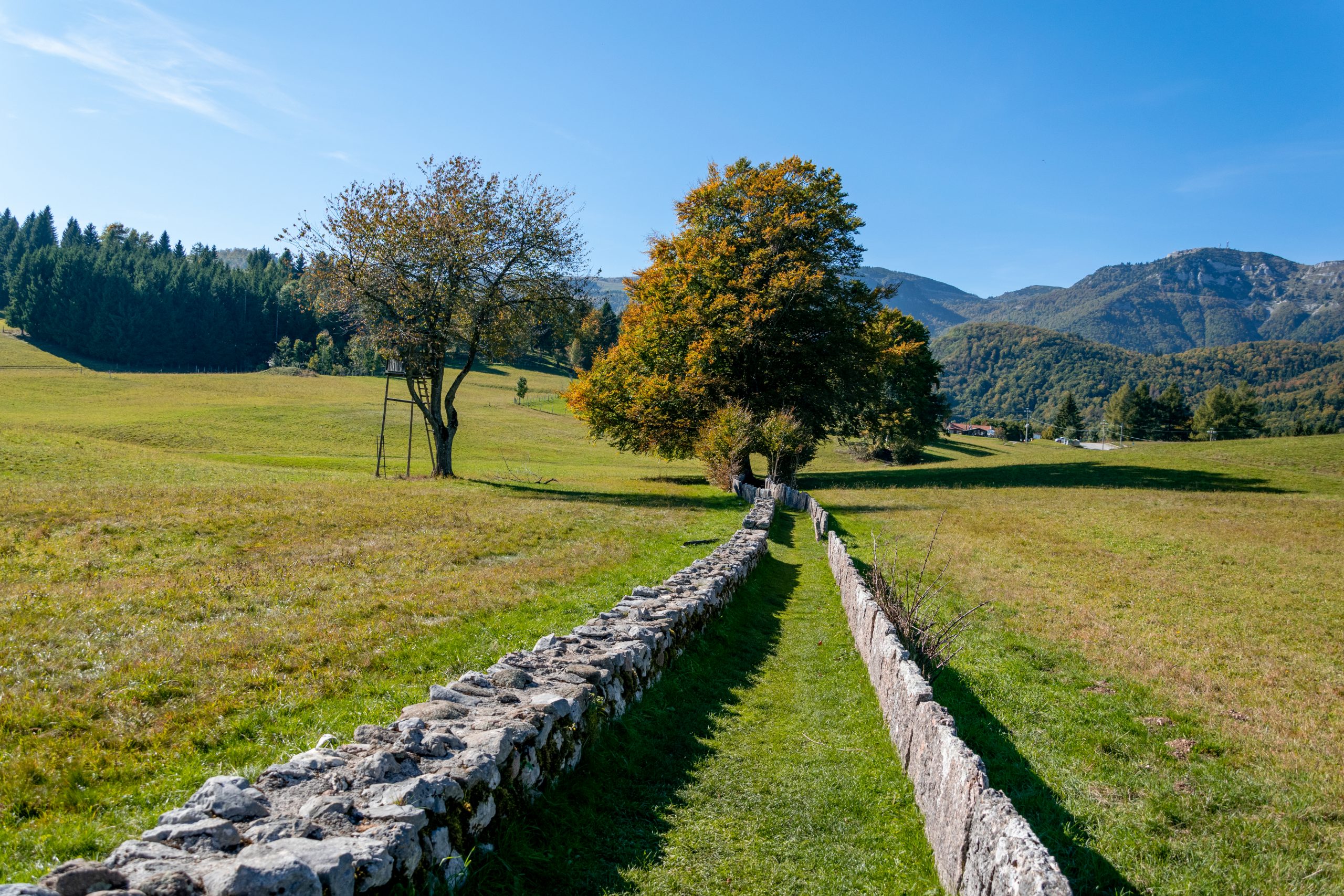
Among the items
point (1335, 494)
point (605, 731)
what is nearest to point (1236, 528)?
point (1335, 494)

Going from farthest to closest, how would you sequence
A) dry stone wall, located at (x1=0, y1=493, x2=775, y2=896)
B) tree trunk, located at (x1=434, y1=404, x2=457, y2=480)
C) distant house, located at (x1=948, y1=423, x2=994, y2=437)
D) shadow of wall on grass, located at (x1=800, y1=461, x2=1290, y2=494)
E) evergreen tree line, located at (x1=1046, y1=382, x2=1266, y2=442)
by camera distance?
distant house, located at (x1=948, y1=423, x2=994, y2=437) → evergreen tree line, located at (x1=1046, y1=382, x2=1266, y2=442) → shadow of wall on grass, located at (x1=800, y1=461, x2=1290, y2=494) → tree trunk, located at (x1=434, y1=404, x2=457, y2=480) → dry stone wall, located at (x1=0, y1=493, x2=775, y2=896)

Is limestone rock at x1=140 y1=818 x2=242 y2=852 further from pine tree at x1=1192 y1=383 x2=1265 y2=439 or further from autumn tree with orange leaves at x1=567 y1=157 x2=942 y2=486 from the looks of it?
pine tree at x1=1192 y1=383 x2=1265 y2=439

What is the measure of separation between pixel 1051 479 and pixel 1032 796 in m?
37.7

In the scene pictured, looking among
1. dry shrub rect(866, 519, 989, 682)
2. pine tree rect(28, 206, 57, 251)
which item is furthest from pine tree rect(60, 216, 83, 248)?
dry shrub rect(866, 519, 989, 682)

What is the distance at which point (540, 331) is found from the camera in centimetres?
3512

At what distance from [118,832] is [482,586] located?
7722 mm

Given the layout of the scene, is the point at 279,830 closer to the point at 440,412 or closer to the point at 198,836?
the point at 198,836

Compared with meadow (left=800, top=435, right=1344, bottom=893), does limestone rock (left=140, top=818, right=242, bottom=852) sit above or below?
above

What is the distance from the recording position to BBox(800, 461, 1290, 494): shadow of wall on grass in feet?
114

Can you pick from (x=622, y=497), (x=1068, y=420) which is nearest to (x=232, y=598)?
(x=622, y=497)

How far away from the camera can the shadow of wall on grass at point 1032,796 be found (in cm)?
539

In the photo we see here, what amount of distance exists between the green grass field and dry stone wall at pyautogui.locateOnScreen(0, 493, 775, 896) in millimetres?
389

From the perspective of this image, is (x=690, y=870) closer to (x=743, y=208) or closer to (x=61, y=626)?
(x=61, y=626)

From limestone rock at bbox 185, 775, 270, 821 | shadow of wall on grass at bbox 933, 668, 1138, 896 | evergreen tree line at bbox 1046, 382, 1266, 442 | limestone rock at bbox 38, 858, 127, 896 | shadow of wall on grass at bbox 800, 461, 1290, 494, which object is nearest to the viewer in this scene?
limestone rock at bbox 38, 858, 127, 896
